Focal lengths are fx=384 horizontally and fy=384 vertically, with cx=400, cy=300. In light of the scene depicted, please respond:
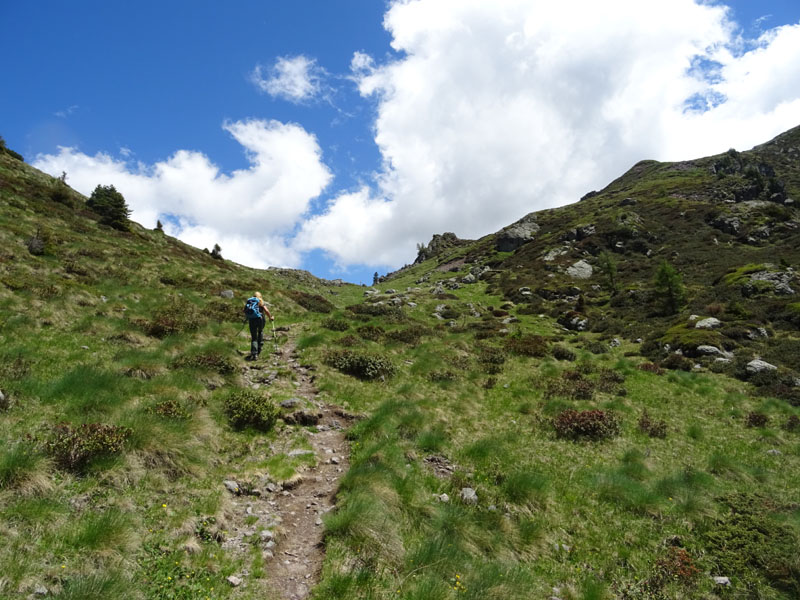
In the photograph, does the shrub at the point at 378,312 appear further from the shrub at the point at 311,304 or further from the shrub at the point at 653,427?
the shrub at the point at 653,427

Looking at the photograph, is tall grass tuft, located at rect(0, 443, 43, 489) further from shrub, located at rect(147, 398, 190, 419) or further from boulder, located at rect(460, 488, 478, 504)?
boulder, located at rect(460, 488, 478, 504)

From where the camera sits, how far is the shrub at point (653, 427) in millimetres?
14809

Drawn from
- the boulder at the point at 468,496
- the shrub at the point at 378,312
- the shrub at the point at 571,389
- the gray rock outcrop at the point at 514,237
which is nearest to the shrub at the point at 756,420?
the shrub at the point at 571,389

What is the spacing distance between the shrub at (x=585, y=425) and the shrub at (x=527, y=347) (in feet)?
35.6

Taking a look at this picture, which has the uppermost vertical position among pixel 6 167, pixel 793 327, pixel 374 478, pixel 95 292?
pixel 6 167

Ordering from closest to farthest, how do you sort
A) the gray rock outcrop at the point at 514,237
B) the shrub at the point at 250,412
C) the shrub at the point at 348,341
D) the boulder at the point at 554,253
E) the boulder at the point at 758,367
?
1. the shrub at the point at 250,412
2. the shrub at the point at 348,341
3. the boulder at the point at 758,367
4. the boulder at the point at 554,253
5. the gray rock outcrop at the point at 514,237

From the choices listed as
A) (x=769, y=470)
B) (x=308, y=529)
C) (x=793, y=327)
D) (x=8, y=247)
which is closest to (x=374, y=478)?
(x=308, y=529)

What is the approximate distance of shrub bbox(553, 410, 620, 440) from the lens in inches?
549

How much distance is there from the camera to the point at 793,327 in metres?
29.7

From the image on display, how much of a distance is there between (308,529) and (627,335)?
115 feet

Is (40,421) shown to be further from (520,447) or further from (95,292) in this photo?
(95,292)

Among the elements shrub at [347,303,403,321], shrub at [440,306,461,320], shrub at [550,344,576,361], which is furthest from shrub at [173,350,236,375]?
shrub at [440,306,461,320]

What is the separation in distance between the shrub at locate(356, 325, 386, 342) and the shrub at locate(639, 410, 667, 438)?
14.1m

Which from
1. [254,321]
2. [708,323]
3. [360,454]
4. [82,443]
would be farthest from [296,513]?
[708,323]
